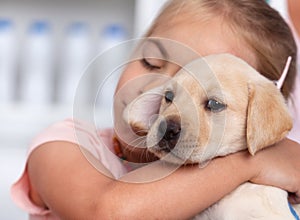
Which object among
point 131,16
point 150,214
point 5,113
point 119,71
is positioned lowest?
point 5,113

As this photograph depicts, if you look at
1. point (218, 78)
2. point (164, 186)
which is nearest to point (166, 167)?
point (164, 186)

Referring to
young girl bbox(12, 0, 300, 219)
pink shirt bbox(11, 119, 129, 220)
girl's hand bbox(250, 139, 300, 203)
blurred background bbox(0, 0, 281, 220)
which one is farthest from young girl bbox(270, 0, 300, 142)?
blurred background bbox(0, 0, 281, 220)

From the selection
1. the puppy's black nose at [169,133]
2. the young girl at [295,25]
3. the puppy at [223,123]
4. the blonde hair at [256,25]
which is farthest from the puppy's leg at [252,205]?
the young girl at [295,25]

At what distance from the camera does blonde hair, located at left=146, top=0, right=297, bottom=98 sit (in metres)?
0.94

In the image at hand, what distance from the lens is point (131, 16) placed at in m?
1.98

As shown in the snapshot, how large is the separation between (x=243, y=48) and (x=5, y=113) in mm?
1171

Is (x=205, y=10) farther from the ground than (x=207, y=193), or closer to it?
farther from the ground

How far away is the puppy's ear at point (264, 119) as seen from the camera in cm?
75

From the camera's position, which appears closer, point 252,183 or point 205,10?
point 252,183

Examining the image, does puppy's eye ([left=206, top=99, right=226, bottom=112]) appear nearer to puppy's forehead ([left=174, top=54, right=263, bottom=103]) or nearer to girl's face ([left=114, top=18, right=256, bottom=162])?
puppy's forehead ([left=174, top=54, right=263, bottom=103])

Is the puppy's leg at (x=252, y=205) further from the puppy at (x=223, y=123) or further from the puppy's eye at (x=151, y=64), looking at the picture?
the puppy's eye at (x=151, y=64)

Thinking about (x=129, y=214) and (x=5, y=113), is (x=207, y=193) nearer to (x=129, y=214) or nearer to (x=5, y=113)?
(x=129, y=214)

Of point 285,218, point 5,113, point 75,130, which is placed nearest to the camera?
point 285,218

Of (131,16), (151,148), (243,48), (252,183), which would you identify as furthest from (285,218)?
(131,16)
